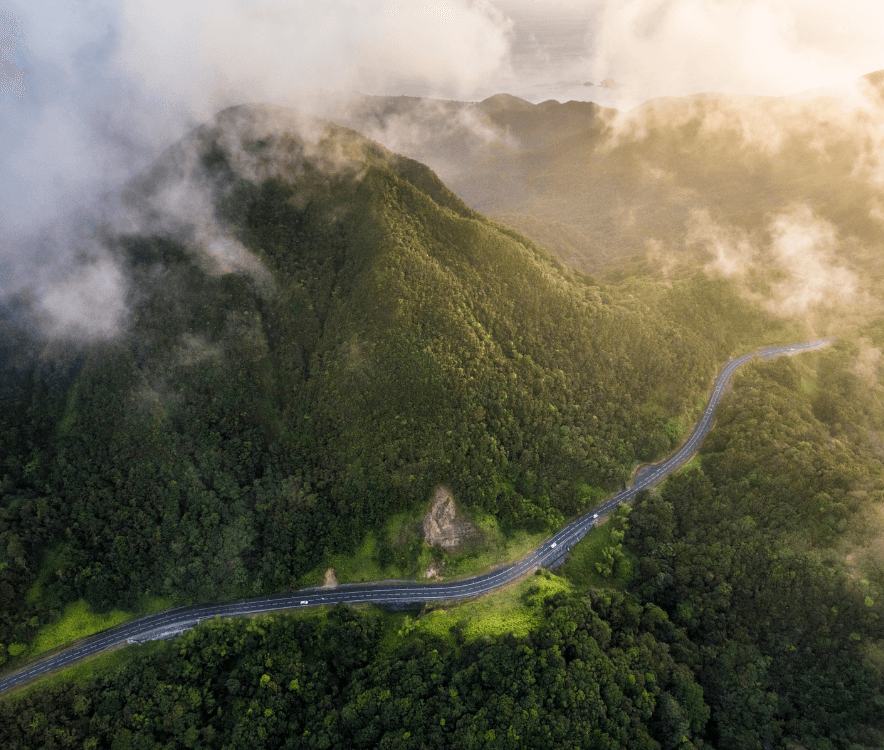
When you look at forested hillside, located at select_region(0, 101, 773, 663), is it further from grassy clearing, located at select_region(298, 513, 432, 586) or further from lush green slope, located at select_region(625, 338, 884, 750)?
lush green slope, located at select_region(625, 338, 884, 750)

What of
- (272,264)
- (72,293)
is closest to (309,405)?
(272,264)

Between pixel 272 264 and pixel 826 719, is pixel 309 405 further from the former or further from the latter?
pixel 826 719

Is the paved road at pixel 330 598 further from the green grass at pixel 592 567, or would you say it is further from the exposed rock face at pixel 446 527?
the exposed rock face at pixel 446 527

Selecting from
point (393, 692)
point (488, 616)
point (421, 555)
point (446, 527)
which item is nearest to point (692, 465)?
point (488, 616)

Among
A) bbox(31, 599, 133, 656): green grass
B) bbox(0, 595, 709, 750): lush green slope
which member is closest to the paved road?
bbox(31, 599, 133, 656): green grass

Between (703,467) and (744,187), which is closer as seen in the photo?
(703,467)

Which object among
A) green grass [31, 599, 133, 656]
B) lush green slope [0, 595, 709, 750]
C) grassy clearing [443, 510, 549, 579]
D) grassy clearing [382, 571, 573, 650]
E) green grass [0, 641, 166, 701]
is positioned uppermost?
grassy clearing [443, 510, 549, 579]
